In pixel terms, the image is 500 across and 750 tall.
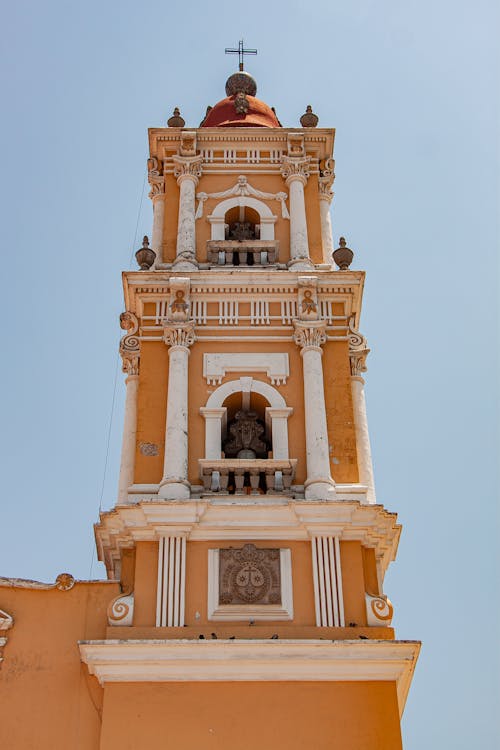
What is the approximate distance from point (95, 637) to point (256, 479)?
285cm

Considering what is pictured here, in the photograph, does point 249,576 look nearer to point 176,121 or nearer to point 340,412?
point 340,412

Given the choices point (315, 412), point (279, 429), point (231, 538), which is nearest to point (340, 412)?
point (315, 412)

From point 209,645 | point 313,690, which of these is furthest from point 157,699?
point 313,690

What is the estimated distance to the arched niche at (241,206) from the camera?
1788 centimetres

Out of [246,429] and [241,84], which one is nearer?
[246,429]

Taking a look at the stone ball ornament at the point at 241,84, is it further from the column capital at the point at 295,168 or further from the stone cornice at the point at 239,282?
the stone cornice at the point at 239,282

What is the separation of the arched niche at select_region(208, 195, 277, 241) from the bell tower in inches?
1.4

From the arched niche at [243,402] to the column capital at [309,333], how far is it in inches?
31.1

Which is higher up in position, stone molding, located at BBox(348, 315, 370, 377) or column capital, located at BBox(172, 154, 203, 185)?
column capital, located at BBox(172, 154, 203, 185)

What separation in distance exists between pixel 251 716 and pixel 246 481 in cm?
327

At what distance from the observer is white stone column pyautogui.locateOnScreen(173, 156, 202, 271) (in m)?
17.2

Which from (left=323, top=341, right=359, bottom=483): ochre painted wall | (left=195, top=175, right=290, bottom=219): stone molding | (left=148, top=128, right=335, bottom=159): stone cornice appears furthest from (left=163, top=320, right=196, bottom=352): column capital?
(left=148, top=128, right=335, bottom=159): stone cornice

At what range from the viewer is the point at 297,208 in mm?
17984

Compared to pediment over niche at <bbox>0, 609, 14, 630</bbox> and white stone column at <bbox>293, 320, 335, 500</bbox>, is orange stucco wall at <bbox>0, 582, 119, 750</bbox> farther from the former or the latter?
white stone column at <bbox>293, 320, 335, 500</bbox>
